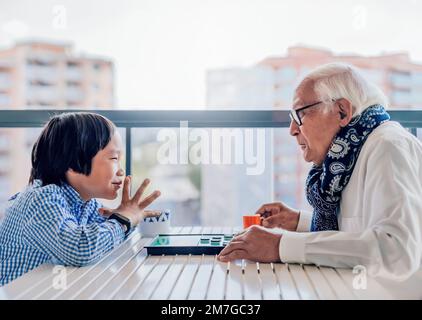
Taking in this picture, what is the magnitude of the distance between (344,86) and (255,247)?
0.56 m

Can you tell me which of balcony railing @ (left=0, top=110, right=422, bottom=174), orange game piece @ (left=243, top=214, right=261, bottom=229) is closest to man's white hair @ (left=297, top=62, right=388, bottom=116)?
orange game piece @ (left=243, top=214, right=261, bottom=229)

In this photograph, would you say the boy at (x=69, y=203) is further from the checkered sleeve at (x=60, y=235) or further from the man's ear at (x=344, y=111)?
the man's ear at (x=344, y=111)

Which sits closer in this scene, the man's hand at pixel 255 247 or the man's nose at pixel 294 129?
the man's hand at pixel 255 247

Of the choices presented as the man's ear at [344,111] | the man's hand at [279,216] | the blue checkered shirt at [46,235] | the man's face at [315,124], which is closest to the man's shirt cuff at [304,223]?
the man's hand at [279,216]

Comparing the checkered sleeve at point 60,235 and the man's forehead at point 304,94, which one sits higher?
the man's forehead at point 304,94

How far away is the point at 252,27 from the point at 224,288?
9.48 ft

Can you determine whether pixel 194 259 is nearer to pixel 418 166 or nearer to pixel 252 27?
pixel 418 166

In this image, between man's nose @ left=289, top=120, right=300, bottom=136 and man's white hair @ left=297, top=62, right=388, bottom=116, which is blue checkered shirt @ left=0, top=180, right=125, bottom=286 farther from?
man's white hair @ left=297, top=62, right=388, bottom=116

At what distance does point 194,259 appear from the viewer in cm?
105

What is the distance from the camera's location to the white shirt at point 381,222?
0.86 metres

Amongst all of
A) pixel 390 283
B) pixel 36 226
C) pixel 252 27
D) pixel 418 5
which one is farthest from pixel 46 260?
pixel 252 27

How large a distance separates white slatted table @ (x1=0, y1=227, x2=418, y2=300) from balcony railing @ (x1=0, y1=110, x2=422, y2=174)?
0.86 meters

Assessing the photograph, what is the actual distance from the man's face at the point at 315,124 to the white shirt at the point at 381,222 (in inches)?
5.4

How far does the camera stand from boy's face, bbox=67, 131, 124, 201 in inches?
48.5
